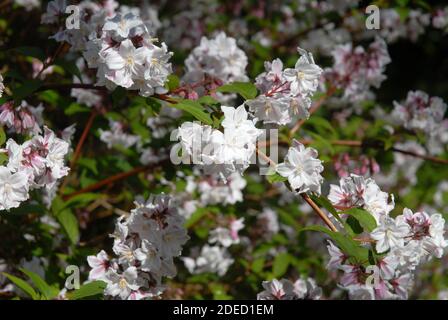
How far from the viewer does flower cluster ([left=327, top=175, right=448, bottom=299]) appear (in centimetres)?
188

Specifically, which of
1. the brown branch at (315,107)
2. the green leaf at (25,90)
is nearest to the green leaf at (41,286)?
the green leaf at (25,90)

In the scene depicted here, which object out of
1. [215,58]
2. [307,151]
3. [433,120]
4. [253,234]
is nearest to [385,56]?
[433,120]

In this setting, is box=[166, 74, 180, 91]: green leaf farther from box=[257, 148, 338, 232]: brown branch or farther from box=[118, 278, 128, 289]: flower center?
box=[118, 278, 128, 289]: flower center

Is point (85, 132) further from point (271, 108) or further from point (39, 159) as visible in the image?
point (271, 108)

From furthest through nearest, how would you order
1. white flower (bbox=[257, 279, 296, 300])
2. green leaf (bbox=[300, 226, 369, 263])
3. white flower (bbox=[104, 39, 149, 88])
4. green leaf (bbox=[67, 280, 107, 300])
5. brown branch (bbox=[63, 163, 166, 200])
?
brown branch (bbox=[63, 163, 166, 200]), white flower (bbox=[257, 279, 296, 300]), green leaf (bbox=[67, 280, 107, 300]), white flower (bbox=[104, 39, 149, 88]), green leaf (bbox=[300, 226, 369, 263])

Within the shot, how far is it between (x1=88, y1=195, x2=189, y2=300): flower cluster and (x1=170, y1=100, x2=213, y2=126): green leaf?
16.5 inches

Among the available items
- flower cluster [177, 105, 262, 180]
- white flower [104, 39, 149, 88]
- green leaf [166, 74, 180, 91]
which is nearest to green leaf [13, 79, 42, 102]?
white flower [104, 39, 149, 88]

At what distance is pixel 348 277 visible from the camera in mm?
2107

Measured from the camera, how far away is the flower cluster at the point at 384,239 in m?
1.88

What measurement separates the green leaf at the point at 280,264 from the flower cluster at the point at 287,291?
0.54m

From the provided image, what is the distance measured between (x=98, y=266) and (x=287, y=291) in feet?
2.53

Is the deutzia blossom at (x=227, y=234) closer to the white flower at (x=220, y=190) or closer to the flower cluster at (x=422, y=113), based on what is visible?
the white flower at (x=220, y=190)

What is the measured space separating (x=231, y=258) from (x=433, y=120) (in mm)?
1325

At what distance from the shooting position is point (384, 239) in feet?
6.14
